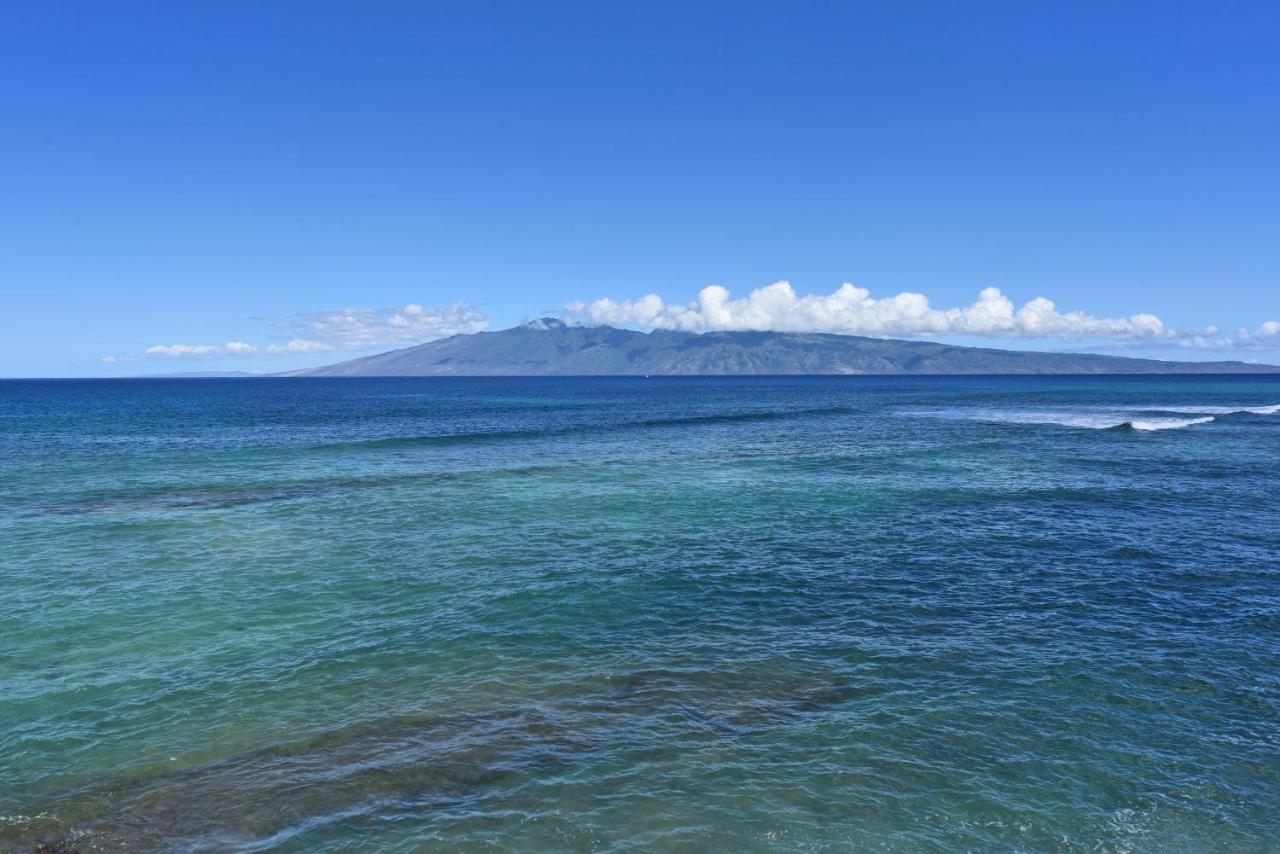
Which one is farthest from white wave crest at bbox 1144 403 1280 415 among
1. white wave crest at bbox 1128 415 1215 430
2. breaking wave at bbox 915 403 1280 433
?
white wave crest at bbox 1128 415 1215 430

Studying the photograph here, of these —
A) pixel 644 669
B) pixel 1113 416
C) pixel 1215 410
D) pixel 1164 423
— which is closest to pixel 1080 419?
pixel 1113 416

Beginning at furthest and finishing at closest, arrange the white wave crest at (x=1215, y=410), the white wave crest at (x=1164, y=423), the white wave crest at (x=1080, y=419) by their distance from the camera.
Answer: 1. the white wave crest at (x=1215, y=410)
2. the white wave crest at (x=1080, y=419)
3. the white wave crest at (x=1164, y=423)

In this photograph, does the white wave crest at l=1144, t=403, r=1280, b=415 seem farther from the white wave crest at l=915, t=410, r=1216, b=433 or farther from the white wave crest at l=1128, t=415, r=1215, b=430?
the white wave crest at l=1128, t=415, r=1215, b=430

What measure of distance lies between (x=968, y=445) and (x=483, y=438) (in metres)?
61.2

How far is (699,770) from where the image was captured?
18.5 meters

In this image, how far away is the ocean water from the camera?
16.9 m

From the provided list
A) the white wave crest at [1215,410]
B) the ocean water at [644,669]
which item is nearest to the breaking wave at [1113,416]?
the white wave crest at [1215,410]

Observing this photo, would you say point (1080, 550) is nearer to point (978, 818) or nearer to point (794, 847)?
point (978, 818)

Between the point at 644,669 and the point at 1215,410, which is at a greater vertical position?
the point at 1215,410

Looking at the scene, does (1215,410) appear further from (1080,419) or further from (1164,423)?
(1164,423)

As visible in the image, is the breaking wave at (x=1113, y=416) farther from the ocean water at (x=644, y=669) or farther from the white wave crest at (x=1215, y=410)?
the ocean water at (x=644, y=669)

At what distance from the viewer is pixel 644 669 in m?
24.5

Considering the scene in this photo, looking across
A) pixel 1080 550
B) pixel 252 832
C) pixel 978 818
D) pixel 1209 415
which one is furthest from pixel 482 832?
pixel 1209 415

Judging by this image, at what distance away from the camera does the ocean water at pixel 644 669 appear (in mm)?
16938
